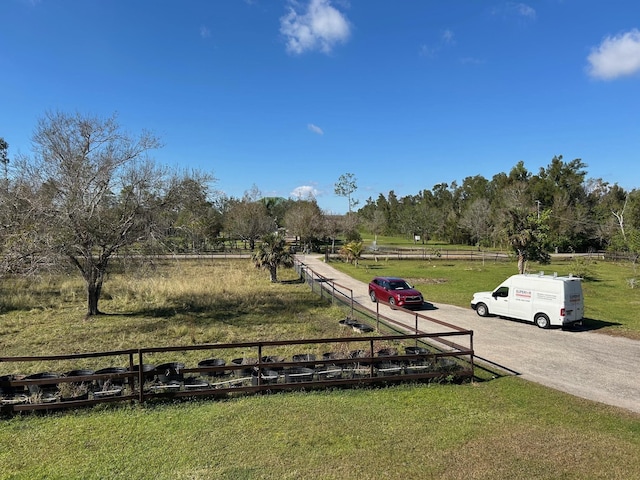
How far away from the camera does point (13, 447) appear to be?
243 inches

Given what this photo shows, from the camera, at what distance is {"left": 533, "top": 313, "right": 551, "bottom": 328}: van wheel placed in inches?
645

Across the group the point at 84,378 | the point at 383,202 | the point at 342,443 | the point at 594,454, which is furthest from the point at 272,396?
the point at 383,202

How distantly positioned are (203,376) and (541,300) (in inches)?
533

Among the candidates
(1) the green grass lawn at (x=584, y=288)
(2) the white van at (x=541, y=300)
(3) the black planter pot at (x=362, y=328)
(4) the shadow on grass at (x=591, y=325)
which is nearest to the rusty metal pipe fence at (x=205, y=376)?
(3) the black planter pot at (x=362, y=328)

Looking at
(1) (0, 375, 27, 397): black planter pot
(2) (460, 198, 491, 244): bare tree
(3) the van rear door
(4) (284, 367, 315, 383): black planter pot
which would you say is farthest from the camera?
(2) (460, 198, 491, 244): bare tree

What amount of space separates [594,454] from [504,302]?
1247 cm

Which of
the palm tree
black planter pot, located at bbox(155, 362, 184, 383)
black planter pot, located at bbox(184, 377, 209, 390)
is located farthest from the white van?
the palm tree

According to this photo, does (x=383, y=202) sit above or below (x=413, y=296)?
above

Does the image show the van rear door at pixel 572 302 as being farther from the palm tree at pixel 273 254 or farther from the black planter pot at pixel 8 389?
the palm tree at pixel 273 254

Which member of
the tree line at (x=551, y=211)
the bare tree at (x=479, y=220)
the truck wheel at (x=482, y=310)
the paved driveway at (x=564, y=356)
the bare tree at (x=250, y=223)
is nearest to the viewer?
the paved driveway at (x=564, y=356)

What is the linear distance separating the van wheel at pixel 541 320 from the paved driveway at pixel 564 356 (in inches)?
10.4

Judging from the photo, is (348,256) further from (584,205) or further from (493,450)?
(584,205)

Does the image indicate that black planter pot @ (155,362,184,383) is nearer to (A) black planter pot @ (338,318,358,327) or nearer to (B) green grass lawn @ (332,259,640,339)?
(A) black planter pot @ (338,318,358,327)

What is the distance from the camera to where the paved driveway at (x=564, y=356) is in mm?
9820
